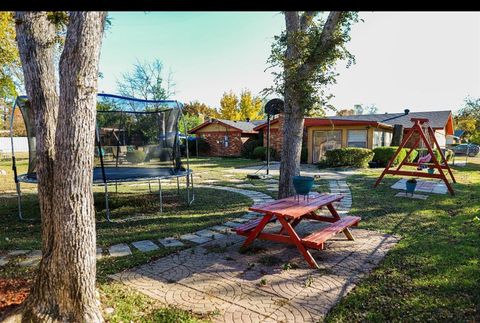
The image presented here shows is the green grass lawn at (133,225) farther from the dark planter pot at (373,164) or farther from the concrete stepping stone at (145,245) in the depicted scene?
the dark planter pot at (373,164)

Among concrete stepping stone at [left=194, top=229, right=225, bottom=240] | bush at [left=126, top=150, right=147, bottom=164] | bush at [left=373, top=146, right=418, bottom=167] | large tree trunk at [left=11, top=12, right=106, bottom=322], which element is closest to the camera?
large tree trunk at [left=11, top=12, right=106, bottom=322]

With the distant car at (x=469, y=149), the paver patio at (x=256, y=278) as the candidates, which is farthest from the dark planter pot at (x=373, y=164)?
the distant car at (x=469, y=149)

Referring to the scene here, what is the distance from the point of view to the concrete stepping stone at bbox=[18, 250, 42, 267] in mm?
3676

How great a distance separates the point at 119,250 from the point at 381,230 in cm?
428

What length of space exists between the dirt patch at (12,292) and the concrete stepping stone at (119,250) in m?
1.03

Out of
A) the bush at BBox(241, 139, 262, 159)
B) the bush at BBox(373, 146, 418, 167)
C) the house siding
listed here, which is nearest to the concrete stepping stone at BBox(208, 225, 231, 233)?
the bush at BBox(373, 146, 418, 167)

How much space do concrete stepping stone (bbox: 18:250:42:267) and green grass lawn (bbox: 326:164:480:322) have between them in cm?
362

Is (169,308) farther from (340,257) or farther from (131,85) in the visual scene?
(131,85)

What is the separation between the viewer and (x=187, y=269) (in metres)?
3.54

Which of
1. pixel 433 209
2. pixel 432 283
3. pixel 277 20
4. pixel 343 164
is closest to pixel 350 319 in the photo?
pixel 432 283

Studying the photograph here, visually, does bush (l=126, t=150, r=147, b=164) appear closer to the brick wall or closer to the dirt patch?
the dirt patch

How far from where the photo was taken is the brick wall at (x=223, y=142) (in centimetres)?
2430

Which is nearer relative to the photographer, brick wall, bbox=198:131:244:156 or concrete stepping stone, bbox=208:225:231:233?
concrete stepping stone, bbox=208:225:231:233

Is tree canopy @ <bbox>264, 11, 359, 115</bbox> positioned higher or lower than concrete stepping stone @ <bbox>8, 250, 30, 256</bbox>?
higher
